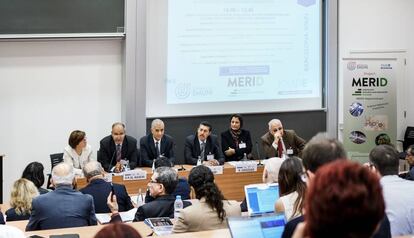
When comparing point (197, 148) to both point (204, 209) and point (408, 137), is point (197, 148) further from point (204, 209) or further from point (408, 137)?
point (408, 137)

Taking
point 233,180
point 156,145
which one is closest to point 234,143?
point 233,180

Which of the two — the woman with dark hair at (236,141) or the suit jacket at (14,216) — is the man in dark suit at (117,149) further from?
the suit jacket at (14,216)

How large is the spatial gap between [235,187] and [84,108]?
95.0 inches

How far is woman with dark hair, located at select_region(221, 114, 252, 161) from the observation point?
24.2ft

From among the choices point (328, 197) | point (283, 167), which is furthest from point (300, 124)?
point (328, 197)

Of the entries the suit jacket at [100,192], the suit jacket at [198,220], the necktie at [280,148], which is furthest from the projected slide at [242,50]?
the suit jacket at [198,220]

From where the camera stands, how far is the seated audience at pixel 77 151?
6.46m

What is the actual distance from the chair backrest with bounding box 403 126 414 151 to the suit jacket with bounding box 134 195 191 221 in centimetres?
590

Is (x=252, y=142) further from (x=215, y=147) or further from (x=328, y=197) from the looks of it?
(x=328, y=197)

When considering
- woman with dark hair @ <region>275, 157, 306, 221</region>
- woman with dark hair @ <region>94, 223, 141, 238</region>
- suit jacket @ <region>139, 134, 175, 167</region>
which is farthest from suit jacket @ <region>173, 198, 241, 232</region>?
suit jacket @ <region>139, 134, 175, 167</region>

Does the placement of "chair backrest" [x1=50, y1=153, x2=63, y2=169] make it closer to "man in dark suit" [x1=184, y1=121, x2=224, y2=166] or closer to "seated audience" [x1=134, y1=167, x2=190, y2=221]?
"man in dark suit" [x1=184, y1=121, x2=224, y2=166]

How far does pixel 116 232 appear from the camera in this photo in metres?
1.59

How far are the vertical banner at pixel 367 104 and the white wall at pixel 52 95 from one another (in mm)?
3556

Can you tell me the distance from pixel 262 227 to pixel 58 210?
1.85 m
